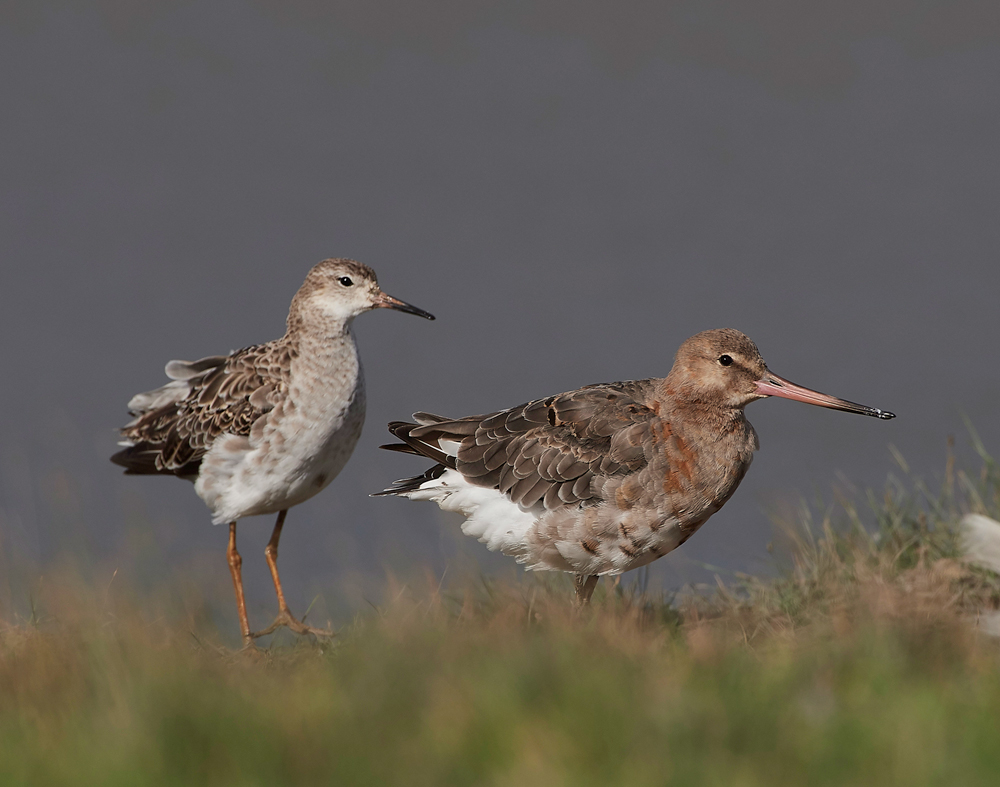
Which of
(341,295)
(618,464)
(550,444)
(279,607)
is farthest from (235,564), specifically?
(618,464)

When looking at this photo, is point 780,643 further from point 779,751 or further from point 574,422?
point 574,422

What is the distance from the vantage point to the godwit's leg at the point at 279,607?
24.6ft

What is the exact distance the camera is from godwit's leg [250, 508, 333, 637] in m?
7.48

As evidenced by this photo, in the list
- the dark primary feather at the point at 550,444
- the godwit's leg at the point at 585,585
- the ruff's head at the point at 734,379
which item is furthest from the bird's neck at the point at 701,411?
the godwit's leg at the point at 585,585

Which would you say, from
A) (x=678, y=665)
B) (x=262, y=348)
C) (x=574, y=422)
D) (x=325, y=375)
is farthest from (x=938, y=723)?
(x=262, y=348)

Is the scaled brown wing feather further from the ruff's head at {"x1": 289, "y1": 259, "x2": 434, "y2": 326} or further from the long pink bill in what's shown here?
the long pink bill

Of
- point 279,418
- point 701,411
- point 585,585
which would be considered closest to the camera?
point 701,411

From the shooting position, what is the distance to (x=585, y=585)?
25.4ft

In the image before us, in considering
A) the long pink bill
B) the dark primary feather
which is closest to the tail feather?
the dark primary feather

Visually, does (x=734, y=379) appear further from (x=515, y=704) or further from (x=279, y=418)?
(x=515, y=704)

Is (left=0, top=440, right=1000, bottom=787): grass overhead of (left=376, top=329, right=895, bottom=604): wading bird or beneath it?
beneath

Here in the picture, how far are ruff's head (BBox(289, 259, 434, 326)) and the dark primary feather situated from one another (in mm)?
1035

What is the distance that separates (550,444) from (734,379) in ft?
4.47

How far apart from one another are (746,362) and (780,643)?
229cm
